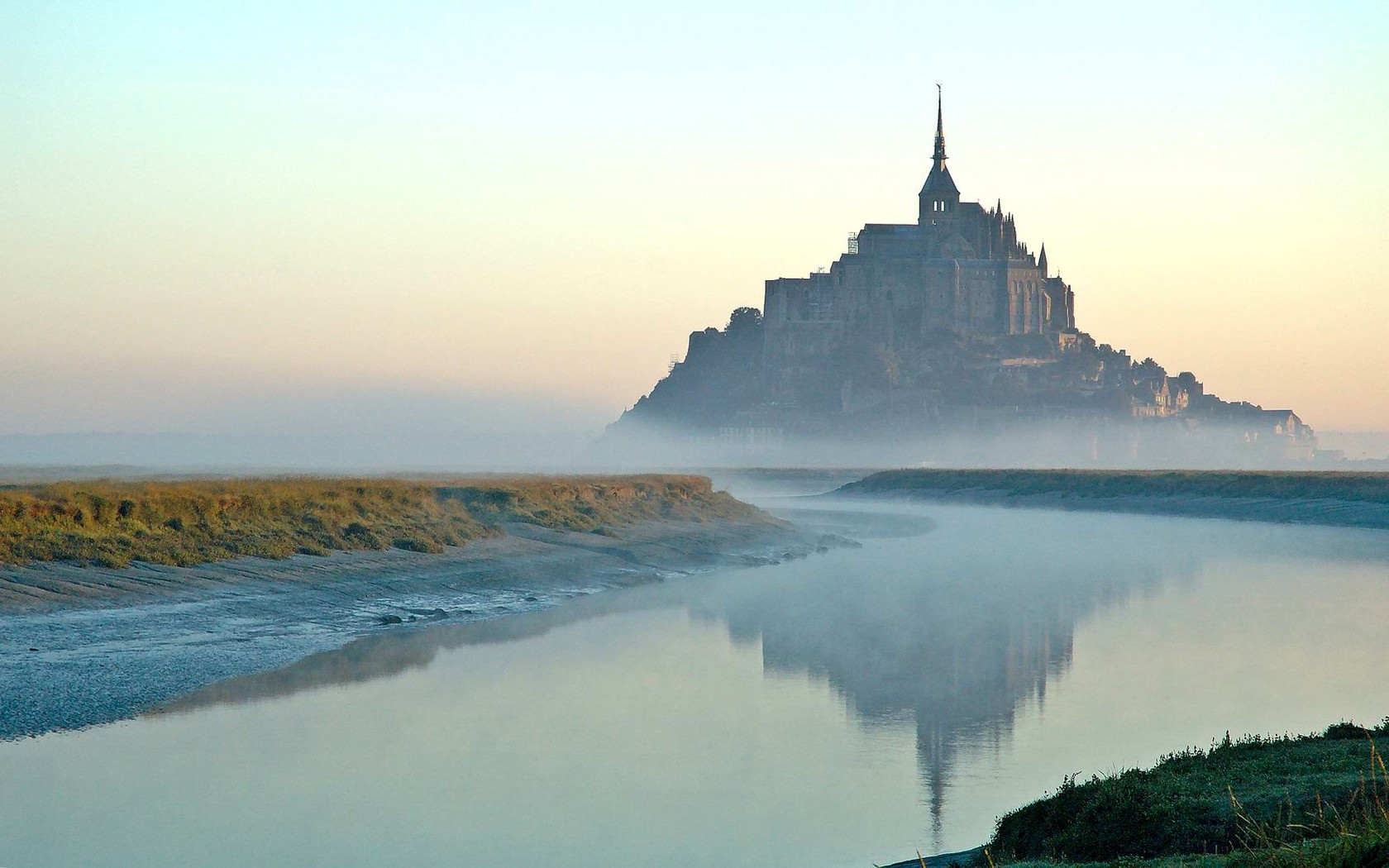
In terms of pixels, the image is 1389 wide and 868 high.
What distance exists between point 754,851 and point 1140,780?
288 cm

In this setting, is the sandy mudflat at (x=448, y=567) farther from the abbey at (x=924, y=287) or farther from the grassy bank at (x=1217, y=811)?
the abbey at (x=924, y=287)

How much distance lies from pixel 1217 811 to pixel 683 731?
7036 mm

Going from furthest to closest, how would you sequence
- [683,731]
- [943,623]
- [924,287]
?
[924,287] → [943,623] → [683,731]

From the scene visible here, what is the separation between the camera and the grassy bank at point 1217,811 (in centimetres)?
739

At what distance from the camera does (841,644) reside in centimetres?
2136

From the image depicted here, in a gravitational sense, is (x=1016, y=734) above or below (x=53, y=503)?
below

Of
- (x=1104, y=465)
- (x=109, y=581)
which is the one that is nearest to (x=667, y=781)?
(x=109, y=581)

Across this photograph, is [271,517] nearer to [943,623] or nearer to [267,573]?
[267,573]

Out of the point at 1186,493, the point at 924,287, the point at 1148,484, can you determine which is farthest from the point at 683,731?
the point at 924,287

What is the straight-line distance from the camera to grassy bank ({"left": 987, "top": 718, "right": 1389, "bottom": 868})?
7.39 metres

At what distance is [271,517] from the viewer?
28.3 metres

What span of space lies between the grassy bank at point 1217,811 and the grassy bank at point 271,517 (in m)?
17.2

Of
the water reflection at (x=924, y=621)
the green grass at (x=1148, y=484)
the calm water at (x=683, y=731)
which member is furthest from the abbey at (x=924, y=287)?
the calm water at (x=683, y=731)

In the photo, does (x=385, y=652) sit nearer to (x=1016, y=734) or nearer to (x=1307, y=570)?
(x=1016, y=734)
